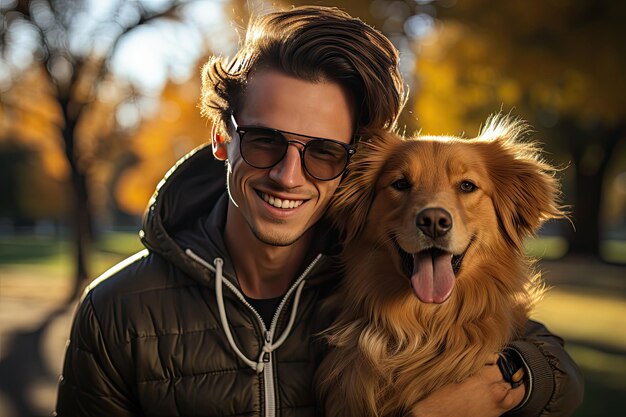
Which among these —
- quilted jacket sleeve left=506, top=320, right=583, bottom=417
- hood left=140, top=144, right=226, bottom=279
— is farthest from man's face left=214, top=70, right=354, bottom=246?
quilted jacket sleeve left=506, top=320, right=583, bottom=417

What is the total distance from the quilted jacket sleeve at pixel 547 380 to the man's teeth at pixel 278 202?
3.60ft

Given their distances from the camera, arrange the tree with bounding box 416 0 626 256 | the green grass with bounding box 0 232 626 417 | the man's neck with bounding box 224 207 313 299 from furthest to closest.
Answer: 1. the tree with bounding box 416 0 626 256
2. the green grass with bounding box 0 232 626 417
3. the man's neck with bounding box 224 207 313 299

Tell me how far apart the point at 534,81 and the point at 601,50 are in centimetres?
116

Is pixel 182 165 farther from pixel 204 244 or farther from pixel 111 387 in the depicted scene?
pixel 111 387

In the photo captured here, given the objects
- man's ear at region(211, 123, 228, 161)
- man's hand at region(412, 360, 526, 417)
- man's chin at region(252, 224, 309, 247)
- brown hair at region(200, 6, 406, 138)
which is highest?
brown hair at region(200, 6, 406, 138)

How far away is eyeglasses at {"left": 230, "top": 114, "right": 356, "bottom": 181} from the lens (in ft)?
8.80

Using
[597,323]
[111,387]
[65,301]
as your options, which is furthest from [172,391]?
[65,301]

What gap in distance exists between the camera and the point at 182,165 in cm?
304

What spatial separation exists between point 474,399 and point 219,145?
157 centimetres

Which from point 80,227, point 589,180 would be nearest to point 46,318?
point 80,227

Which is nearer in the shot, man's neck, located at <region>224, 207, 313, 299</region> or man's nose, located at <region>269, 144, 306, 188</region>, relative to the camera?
man's nose, located at <region>269, 144, 306, 188</region>

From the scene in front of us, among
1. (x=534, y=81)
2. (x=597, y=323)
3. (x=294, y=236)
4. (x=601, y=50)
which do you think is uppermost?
(x=601, y=50)

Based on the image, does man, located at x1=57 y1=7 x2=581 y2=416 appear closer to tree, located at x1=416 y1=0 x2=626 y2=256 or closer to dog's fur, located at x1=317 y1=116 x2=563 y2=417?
dog's fur, located at x1=317 y1=116 x2=563 y2=417

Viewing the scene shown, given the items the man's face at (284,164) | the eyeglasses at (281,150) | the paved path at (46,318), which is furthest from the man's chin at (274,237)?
the paved path at (46,318)
